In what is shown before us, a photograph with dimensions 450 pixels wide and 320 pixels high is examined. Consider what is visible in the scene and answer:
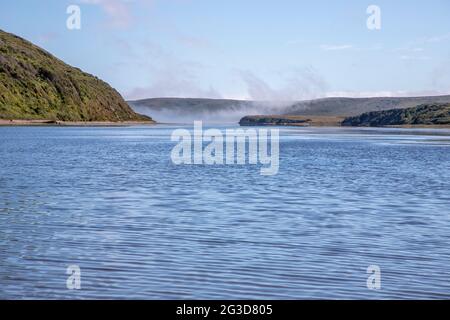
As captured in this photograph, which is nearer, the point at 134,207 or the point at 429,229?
the point at 429,229

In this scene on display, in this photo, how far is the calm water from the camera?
15.6m

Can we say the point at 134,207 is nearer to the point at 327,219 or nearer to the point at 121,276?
the point at 327,219

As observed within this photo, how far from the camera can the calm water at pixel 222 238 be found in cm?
1558

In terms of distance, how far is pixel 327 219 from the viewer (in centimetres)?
2545

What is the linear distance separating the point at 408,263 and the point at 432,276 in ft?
4.52

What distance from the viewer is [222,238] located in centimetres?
2122
